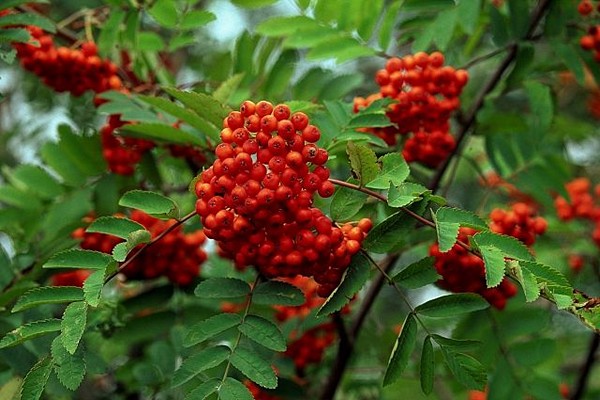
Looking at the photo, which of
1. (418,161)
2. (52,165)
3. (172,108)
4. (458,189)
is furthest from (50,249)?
(458,189)

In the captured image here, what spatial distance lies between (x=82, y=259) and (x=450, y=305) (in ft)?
2.60

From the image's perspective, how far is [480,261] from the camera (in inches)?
76.9

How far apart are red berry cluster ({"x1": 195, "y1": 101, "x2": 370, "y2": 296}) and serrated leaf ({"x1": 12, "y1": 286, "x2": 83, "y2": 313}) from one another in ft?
0.97

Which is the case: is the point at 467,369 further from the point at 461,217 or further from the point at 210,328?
the point at 210,328

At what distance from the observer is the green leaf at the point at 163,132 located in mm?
2076

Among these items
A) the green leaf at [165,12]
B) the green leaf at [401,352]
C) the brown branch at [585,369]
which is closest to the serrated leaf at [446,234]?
the green leaf at [401,352]

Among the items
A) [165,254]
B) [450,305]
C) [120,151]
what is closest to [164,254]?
[165,254]

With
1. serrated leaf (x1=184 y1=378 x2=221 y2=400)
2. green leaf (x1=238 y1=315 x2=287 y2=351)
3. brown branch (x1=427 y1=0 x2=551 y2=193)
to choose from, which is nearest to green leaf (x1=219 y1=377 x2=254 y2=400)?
serrated leaf (x1=184 y1=378 x2=221 y2=400)

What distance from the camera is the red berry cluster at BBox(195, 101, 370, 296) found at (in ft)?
5.51

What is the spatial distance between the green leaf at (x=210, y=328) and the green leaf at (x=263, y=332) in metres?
0.02

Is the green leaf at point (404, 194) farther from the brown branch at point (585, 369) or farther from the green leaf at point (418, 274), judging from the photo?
the brown branch at point (585, 369)

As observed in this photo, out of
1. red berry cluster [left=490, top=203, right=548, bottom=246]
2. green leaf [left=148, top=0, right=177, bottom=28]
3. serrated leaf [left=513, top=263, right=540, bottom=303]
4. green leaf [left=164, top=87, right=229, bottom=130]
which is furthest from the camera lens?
green leaf [left=148, top=0, right=177, bottom=28]

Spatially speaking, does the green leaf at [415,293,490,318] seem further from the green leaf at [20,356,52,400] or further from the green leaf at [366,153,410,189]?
the green leaf at [20,356,52,400]

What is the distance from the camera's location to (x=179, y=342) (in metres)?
2.36
